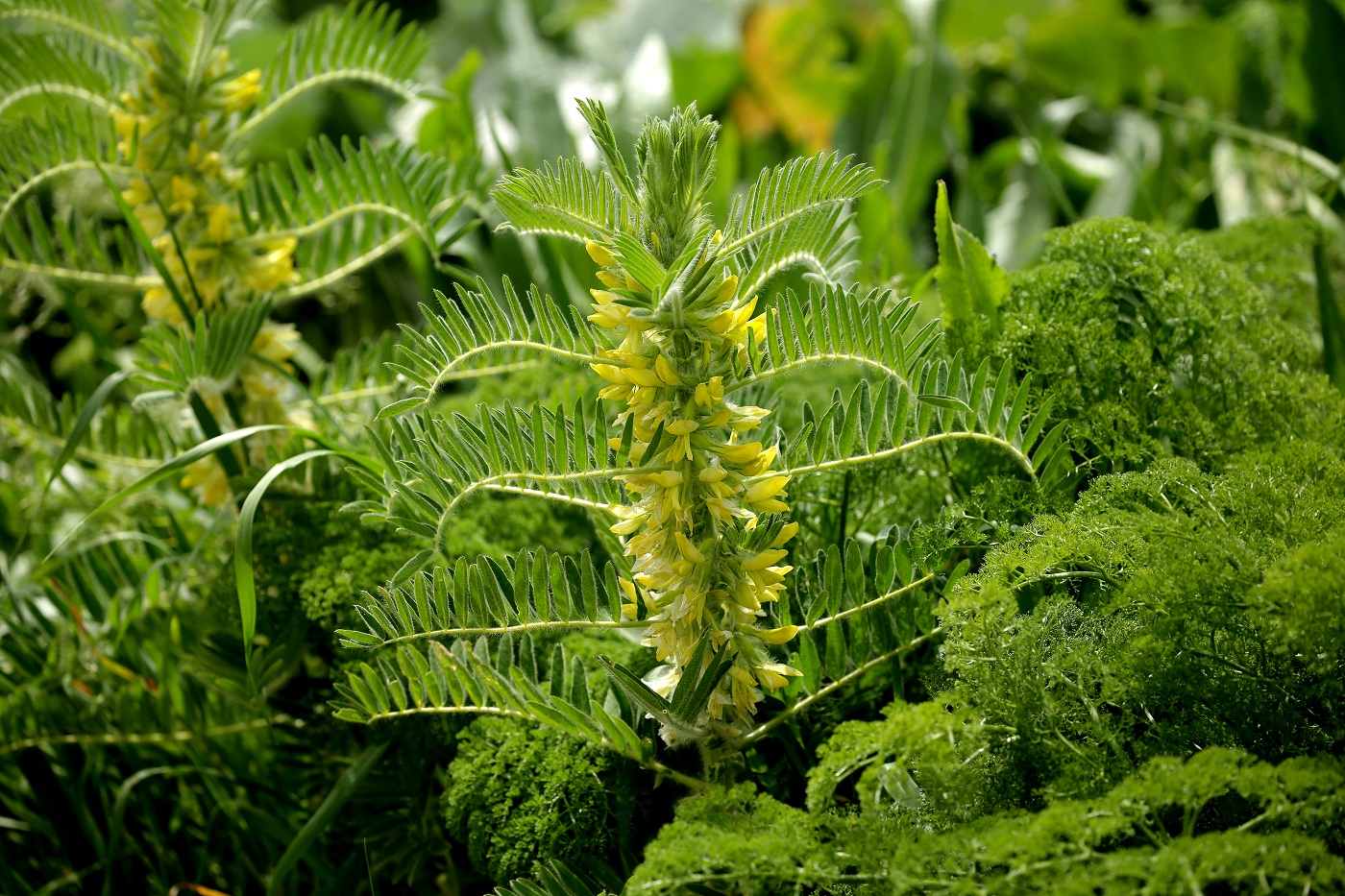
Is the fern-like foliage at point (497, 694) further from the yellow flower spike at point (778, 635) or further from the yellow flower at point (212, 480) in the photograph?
the yellow flower at point (212, 480)

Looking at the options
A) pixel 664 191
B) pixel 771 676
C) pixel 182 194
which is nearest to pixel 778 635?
pixel 771 676

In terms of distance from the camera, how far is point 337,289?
1008 millimetres

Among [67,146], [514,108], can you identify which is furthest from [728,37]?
[67,146]

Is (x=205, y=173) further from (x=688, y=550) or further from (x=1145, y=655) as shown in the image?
(x=1145, y=655)

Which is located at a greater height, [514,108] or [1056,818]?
[514,108]

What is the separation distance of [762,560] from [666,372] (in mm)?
112

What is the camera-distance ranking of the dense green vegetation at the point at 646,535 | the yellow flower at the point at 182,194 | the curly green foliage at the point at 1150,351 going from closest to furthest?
1. the dense green vegetation at the point at 646,535
2. the curly green foliage at the point at 1150,351
3. the yellow flower at the point at 182,194

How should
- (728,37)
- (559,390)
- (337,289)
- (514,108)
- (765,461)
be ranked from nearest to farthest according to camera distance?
(765,461) < (559,390) < (337,289) < (514,108) < (728,37)

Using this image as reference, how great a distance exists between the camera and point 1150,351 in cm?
69

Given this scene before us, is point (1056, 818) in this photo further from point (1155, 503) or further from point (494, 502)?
point (494, 502)

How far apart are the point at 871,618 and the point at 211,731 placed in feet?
1.86

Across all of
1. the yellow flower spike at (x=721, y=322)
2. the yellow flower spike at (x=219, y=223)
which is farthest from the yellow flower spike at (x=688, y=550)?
the yellow flower spike at (x=219, y=223)

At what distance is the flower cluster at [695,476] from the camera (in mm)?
533

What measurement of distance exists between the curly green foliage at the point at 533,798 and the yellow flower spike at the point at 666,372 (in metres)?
0.23
